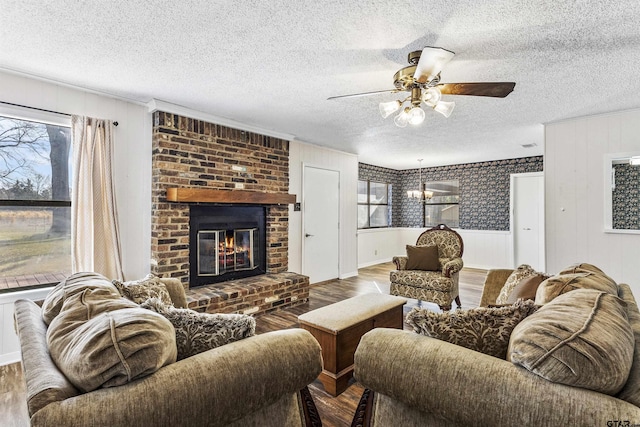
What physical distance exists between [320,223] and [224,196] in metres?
2.04

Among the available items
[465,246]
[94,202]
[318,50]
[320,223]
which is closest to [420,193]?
[465,246]

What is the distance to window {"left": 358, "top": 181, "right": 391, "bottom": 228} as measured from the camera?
727cm

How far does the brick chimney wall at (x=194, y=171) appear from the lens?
340cm

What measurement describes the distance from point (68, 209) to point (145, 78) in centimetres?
146

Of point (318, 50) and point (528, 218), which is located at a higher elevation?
point (318, 50)

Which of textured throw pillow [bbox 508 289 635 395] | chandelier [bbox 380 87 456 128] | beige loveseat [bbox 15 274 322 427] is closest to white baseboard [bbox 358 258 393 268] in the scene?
chandelier [bbox 380 87 456 128]

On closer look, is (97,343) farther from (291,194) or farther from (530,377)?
(291,194)

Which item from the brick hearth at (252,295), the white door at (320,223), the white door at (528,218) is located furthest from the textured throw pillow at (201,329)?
the white door at (528,218)

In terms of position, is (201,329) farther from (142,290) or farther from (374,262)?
(374,262)

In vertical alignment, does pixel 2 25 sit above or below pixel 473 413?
above

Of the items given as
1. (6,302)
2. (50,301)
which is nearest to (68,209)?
(6,302)

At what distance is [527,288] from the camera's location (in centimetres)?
200

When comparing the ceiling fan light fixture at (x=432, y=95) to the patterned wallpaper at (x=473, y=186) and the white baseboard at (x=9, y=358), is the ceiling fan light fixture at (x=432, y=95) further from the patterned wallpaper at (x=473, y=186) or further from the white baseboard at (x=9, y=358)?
the patterned wallpaper at (x=473, y=186)

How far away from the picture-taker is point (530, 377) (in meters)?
0.98
